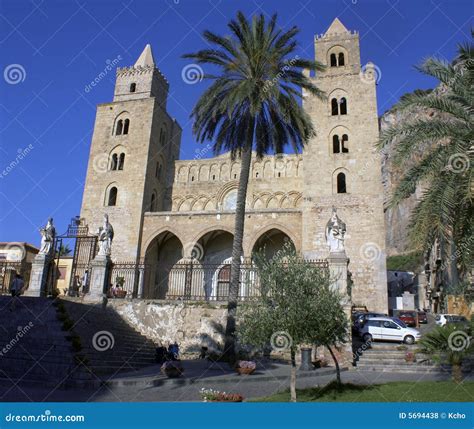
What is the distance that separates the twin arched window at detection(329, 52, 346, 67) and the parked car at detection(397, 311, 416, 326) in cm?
1730

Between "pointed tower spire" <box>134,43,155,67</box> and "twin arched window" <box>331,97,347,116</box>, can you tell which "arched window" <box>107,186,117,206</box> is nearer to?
"pointed tower spire" <box>134,43,155,67</box>

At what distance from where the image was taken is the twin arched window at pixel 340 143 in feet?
95.6

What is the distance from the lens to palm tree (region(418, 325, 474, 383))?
10.5 m

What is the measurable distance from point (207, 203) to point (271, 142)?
16.8m

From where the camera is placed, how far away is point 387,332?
59.5 ft

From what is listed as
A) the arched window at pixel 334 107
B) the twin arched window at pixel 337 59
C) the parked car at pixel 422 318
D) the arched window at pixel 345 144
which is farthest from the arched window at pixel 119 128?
the parked car at pixel 422 318

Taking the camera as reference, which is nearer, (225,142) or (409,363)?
(409,363)

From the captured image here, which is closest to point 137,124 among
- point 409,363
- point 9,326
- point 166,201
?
point 166,201

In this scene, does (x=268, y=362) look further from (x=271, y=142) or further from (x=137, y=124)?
(x=137, y=124)

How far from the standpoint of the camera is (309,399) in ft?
29.2

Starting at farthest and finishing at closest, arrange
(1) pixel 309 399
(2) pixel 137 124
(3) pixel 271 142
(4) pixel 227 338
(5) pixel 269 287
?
(2) pixel 137 124, (3) pixel 271 142, (4) pixel 227 338, (5) pixel 269 287, (1) pixel 309 399

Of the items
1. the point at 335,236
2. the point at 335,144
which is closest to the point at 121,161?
the point at 335,144

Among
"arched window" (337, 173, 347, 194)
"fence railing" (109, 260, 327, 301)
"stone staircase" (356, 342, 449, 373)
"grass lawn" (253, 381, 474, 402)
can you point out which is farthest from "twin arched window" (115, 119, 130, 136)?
"grass lawn" (253, 381, 474, 402)

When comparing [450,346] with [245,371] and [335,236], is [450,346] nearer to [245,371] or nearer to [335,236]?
[245,371]
